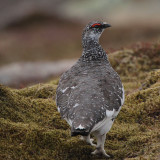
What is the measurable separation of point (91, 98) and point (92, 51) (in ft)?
6.42

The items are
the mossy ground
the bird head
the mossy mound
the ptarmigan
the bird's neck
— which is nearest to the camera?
the ptarmigan

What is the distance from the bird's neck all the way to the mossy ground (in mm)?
1288

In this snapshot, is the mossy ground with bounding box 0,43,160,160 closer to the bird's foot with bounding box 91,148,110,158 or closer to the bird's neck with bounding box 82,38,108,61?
the bird's foot with bounding box 91,148,110,158

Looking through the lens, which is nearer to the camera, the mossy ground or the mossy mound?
the mossy ground

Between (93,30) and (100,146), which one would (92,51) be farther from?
(100,146)

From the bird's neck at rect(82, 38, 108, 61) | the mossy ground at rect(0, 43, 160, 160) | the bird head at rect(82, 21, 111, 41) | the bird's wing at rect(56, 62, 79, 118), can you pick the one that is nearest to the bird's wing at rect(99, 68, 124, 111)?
the bird's wing at rect(56, 62, 79, 118)

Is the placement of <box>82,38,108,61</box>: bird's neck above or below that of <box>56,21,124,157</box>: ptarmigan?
above

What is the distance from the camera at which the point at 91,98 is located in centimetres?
562

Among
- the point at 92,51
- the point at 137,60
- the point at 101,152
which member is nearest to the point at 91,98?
the point at 101,152

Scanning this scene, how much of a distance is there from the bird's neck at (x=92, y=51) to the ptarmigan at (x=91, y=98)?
30 millimetres

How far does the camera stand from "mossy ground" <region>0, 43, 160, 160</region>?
5.76 m

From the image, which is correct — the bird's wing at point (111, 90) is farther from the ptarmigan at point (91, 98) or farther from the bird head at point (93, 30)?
the bird head at point (93, 30)

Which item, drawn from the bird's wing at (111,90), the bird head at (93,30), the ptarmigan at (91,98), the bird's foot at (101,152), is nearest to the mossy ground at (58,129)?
the bird's foot at (101,152)

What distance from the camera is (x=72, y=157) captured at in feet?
19.0
